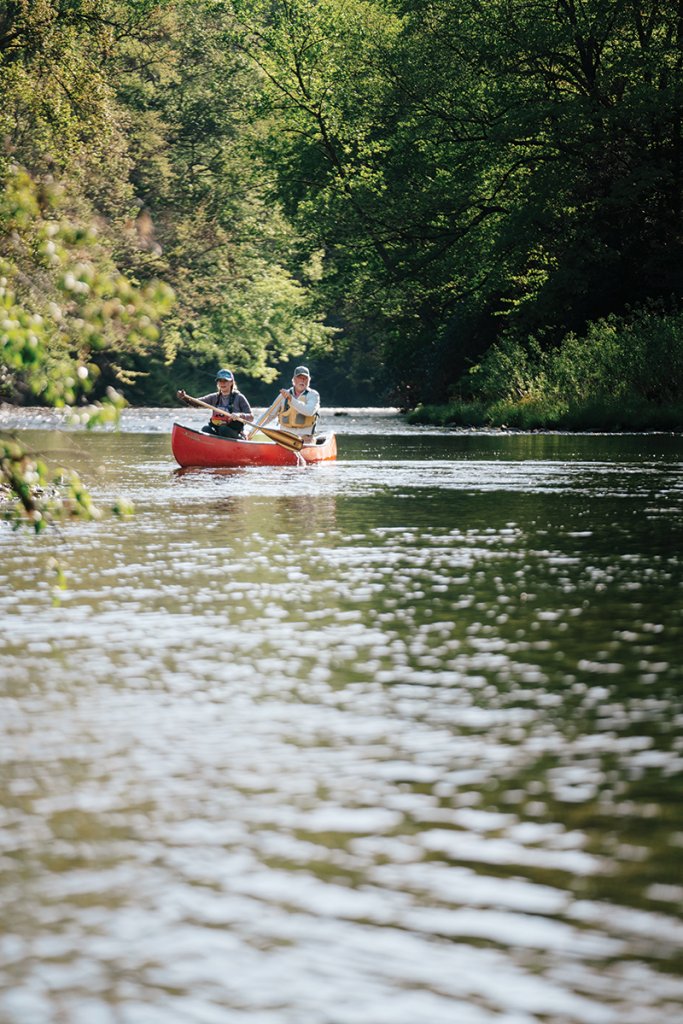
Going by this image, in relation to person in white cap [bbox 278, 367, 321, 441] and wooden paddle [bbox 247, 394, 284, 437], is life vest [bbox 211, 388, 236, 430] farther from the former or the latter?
person in white cap [bbox 278, 367, 321, 441]

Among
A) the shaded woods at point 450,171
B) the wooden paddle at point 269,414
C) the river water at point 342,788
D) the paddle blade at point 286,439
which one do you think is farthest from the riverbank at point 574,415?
the river water at point 342,788

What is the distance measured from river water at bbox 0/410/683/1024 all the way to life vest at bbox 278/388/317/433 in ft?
48.0

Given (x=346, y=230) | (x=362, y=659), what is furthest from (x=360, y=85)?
(x=362, y=659)

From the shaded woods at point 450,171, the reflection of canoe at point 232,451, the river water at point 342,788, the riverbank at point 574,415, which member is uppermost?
the shaded woods at point 450,171

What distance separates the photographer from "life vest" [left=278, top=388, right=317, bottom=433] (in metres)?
28.3

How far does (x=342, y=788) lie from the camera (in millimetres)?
5953

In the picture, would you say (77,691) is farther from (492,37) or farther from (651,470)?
(492,37)

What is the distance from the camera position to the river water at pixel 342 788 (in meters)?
4.12

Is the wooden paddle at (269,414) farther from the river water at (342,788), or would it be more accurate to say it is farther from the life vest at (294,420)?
the river water at (342,788)

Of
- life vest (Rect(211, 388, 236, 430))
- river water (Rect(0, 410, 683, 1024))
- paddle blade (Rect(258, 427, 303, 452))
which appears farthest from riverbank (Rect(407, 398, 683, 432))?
river water (Rect(0, 410, 683, 1024))

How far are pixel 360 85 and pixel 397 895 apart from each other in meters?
51.5

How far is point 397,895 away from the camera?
15.5 ft

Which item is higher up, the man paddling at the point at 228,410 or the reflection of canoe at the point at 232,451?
the man paddling at the point at 228,410

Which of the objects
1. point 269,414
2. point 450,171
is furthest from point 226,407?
point 450,171
